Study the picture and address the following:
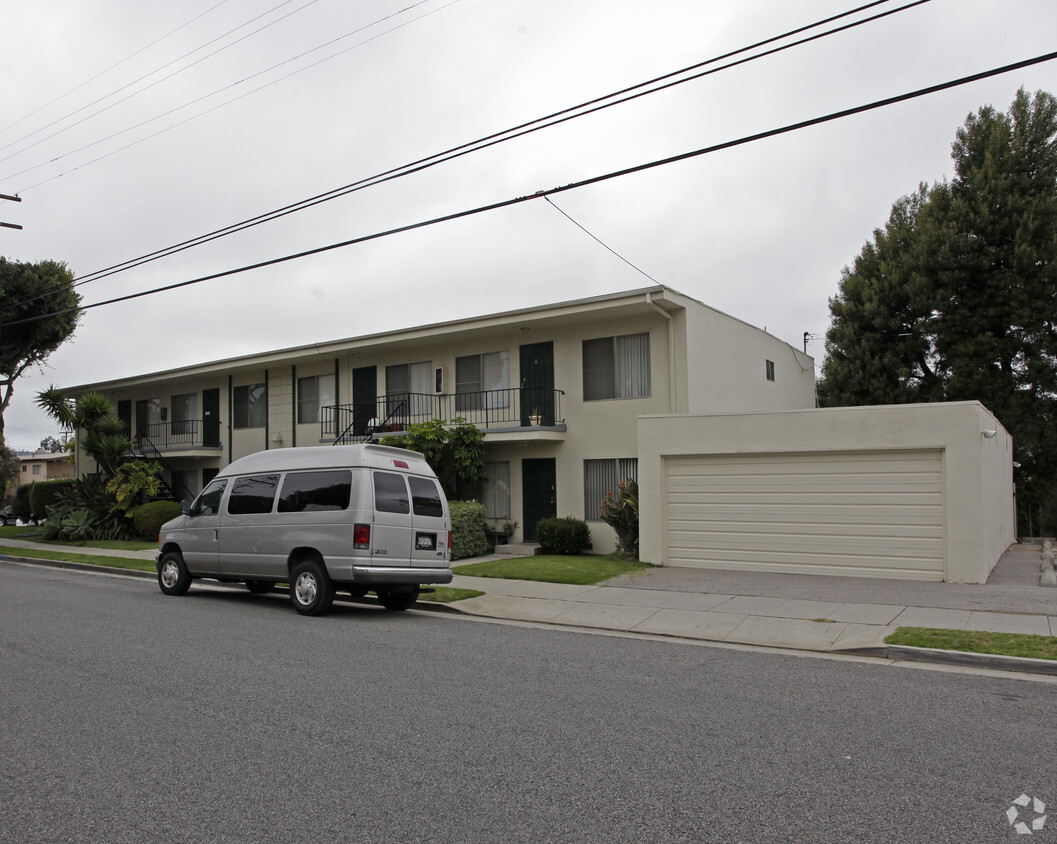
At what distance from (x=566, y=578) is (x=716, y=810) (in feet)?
30.9

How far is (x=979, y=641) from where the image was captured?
8.34 meters

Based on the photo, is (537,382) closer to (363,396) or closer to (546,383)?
(546,383)

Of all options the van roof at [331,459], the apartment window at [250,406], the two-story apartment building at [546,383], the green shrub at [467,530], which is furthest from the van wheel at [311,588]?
the apartment window at [250,406]

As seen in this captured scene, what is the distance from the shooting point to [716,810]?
4.20 m

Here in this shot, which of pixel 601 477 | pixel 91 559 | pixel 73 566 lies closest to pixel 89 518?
pixel 91 559

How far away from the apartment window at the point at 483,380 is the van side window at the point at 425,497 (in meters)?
8.05

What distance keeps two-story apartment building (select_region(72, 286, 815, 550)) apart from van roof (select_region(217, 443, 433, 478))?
6577 millimetres

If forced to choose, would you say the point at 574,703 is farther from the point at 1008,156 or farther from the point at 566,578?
the point at 1008,156

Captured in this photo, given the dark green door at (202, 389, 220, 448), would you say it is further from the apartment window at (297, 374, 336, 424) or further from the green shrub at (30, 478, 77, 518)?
the green shrub at (30, 478, 77, 518)

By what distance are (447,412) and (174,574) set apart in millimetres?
9408

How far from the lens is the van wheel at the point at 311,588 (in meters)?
10.6

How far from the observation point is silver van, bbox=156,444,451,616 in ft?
34.8

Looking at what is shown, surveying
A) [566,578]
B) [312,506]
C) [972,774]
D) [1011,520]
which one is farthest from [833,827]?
[1011,520]

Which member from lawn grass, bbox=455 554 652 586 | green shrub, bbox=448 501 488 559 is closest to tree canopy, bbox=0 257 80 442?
green shrub, bbox=448 501 488 559
